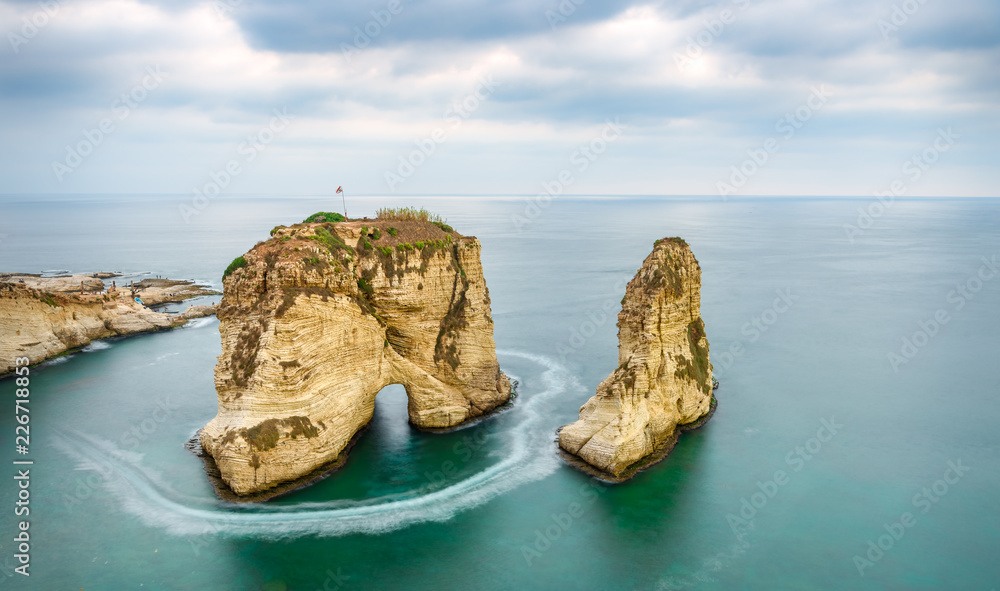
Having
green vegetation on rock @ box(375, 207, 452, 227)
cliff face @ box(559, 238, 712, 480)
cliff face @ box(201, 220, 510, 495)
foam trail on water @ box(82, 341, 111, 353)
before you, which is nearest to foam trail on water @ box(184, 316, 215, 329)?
foam trail on water @ box(82, 341, 111, 353)

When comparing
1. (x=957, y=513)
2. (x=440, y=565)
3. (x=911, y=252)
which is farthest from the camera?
(x=911, y=252)

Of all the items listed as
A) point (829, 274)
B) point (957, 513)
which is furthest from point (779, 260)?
point (957, 513)

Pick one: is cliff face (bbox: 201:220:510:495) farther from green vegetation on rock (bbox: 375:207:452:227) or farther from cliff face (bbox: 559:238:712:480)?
cliff face (bbox: 559:238:712:480)

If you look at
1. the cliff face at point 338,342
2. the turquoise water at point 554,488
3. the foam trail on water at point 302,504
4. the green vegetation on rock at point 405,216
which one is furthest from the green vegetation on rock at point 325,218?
the foam trail on water at point 302,504

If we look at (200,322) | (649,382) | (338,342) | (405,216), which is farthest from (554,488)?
(200,322)

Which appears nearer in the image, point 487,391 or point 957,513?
point 957,513

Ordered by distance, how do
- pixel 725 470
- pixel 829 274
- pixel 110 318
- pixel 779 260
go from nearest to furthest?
1. pixel 725 470
2. pixel 110 318
3. pixel 829 274
4. pixel 779 260

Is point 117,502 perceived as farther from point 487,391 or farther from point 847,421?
point 847,421

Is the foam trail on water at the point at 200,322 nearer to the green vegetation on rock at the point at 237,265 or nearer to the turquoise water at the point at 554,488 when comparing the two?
the turquoise water at the point at 554,488
